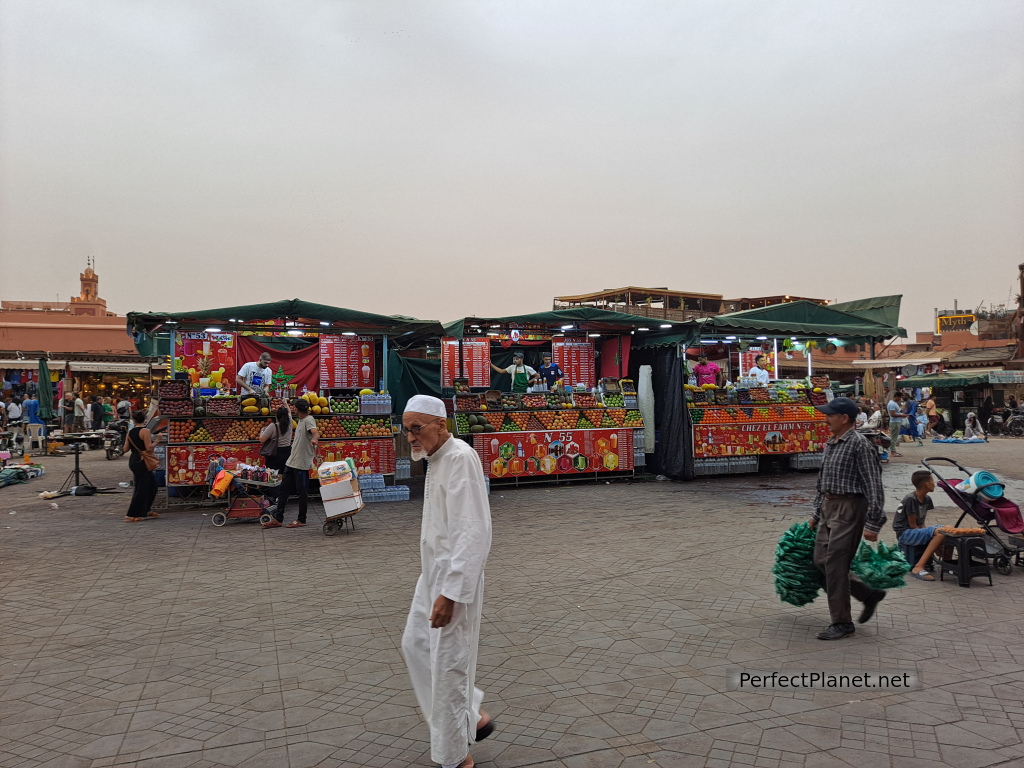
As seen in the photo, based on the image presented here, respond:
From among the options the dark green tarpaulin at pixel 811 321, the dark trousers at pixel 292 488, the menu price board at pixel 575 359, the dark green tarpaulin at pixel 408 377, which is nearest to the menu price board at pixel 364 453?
the dark trousers at pixel 292 488

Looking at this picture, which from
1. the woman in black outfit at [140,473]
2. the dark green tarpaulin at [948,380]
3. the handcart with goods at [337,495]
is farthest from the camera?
the dark green tarpaulin at [948,380]

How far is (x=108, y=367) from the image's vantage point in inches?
1077

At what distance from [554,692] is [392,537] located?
496 cm

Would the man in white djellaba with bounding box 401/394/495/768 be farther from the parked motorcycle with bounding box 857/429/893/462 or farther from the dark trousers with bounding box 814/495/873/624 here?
the parked motorcycle with bounding box 857/429/893/462

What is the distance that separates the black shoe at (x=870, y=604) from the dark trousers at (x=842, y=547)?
0.74 ft

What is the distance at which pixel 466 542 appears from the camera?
3.00 metres

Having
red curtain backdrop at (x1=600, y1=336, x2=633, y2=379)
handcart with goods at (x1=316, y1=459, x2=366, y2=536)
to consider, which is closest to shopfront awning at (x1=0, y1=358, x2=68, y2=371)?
red curtain backdrop at (x1=600, y1=336, x2=633, y2=379)

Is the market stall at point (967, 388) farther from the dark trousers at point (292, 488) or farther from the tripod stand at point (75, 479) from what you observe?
the tripod stand at point (75, 479)

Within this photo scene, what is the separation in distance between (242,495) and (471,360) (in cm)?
728

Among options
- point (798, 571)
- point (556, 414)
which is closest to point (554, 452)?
point (556, 414)

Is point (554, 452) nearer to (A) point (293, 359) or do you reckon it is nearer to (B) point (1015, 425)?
(A) point (293, 359)

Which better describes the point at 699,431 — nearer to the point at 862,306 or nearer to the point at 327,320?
the point at 862,306

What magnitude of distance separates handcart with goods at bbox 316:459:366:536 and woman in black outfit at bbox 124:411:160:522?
9.22 ft

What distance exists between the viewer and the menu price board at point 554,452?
1294 cm
